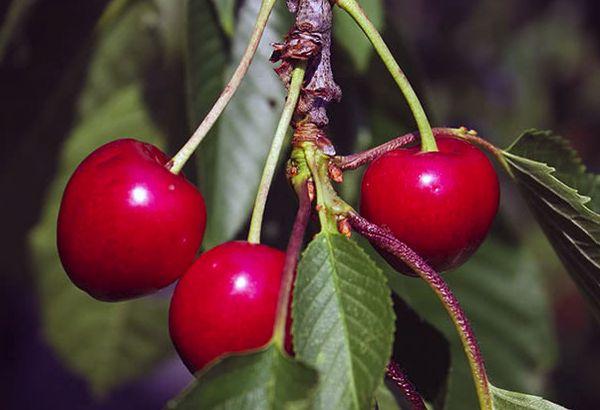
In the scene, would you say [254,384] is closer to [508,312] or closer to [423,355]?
[423,355]

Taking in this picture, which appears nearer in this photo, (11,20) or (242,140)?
(242,140)

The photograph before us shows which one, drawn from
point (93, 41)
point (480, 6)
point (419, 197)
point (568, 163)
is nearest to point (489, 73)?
point (480, 6)

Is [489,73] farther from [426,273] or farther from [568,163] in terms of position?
[426,273]

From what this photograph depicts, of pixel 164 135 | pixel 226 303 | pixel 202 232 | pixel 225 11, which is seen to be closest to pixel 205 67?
pixel 225 11

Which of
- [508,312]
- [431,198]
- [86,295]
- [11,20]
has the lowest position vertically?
[86,295]

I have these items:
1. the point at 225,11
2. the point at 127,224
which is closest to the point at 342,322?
the point at 127,224

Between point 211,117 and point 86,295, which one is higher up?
point 211,117

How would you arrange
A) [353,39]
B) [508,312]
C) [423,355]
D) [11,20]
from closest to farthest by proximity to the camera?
1. [423,355]
2. [353,39]
3. [11,20]
4. [508,312]

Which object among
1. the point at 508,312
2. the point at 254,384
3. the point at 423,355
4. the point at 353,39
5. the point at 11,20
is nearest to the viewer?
the point at 254,384
